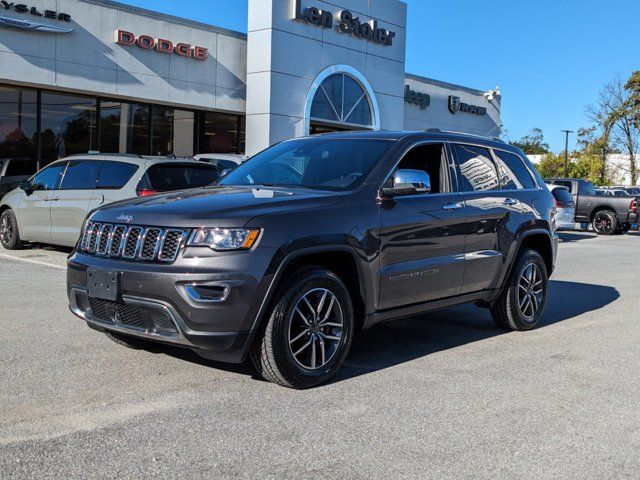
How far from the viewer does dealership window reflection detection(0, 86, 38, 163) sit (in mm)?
18922

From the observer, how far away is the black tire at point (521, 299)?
6773mm

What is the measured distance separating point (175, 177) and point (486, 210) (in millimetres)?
5735

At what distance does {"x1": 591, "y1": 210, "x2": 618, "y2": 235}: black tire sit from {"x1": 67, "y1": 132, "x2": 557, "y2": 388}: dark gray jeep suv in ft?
65.2

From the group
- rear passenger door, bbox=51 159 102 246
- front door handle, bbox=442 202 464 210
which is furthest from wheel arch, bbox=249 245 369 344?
rear passenger door, bbox=51 159 102 246

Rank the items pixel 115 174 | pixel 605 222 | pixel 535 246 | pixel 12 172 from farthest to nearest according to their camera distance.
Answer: pixel 605 222
pixel 12 172
pixel 115 174
pixel 535 246

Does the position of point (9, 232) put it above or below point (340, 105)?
below

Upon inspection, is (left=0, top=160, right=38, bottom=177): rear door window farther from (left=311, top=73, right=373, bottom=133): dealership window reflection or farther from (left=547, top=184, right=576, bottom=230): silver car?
(left=547, top=184, right=576, bottom=230): silver car

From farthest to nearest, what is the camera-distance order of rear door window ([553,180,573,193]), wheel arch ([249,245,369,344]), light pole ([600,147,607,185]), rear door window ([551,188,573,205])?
light pole ([600,147,607,185]) < rear door window ([553,180,573,193]) < rear door window ([551,188,573,205]) < wheel arch ([249,245,369,344])

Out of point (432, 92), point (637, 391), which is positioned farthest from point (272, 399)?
point (432, 92)

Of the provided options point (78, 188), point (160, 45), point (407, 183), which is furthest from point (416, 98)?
point (407, 183)

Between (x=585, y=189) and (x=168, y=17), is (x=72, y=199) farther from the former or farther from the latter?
(x=585, y=189)

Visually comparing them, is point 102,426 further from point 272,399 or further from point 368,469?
point 368,469

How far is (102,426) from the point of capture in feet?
13.0

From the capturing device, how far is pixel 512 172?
23.2 feet
